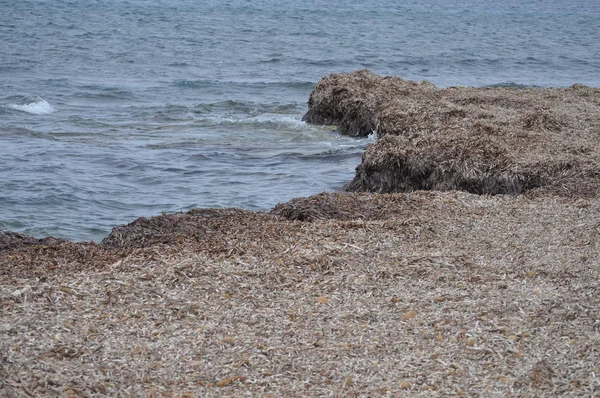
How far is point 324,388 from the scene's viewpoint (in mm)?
4855

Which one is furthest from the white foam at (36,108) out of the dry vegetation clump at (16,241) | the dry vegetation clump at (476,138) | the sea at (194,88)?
the dry vegetation clump at (16,241)

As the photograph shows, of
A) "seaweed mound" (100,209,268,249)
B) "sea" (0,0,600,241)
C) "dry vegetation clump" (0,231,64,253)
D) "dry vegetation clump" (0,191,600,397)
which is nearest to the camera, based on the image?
"dry vegetation clump" (0,191,600,397)

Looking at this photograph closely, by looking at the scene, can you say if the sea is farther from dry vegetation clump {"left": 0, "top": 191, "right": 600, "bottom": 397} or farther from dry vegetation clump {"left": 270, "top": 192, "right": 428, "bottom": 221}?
A: dry vegetation clump {"left": 0, "top": 191, "right": 600, "bottom": 397}

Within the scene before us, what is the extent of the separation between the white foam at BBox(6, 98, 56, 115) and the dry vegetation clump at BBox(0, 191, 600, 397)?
39.1 feet

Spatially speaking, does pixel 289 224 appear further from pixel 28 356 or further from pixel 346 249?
pixel 28 356

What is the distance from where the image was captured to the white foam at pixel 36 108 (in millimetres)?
18719

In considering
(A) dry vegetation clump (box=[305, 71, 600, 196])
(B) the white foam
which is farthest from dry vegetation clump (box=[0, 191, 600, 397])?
(B) the white foam

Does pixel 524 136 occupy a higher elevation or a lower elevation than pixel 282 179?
higher

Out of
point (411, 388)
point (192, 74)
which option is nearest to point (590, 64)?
point (192, 74)

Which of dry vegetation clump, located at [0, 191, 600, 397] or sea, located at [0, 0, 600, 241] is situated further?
sea, located at [0, 0, 600, 241]

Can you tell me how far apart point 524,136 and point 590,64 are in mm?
23512

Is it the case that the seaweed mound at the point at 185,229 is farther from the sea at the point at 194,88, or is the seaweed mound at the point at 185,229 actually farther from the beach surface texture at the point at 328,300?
the sea at the point at 194,88

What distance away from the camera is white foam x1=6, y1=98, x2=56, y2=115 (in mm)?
18719

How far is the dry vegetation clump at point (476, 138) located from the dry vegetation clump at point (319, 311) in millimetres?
1730
